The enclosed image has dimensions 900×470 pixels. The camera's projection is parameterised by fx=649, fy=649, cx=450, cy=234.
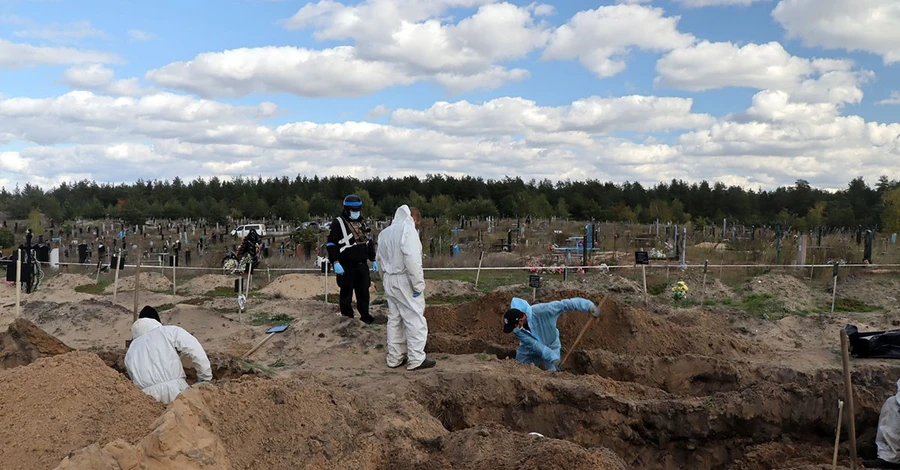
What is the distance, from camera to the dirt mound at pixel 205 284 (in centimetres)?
1746

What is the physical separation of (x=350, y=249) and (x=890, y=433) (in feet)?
22.1

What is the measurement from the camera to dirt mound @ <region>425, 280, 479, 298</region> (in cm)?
1547

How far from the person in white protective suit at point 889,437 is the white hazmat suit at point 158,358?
605 centimetres

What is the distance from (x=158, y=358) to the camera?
5.40 m

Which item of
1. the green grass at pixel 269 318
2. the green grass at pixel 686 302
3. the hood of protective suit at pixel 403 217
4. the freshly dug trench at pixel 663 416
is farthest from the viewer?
the green grass at pixel 686 302

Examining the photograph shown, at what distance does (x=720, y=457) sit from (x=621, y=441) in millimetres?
1001

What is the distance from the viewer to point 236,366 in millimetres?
7316

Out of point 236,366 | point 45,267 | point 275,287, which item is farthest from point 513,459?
point 45,267

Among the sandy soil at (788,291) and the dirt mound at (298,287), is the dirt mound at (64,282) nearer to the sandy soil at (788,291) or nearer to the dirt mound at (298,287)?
the dirt mound at (298,287)

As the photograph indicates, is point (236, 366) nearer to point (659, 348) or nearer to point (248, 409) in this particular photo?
point (248, 409)

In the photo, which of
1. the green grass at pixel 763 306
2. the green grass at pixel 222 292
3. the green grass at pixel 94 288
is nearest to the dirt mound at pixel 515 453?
the green grass at pixel 763 306

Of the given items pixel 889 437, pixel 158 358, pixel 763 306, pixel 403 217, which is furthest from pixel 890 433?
pixel 763 306

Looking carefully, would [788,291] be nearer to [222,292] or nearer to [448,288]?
[448,288]

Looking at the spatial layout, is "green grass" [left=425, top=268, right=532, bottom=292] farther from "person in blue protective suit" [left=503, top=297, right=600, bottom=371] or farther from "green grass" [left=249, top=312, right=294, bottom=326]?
"person in blue protective suit" [left=503, top=297, right=600, bottom=371]
